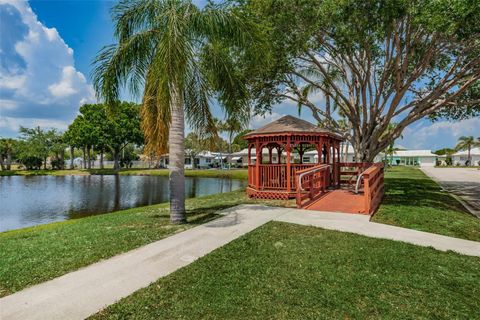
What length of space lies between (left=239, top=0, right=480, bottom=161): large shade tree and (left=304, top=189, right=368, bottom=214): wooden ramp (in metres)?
3.51

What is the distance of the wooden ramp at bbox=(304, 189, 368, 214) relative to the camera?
894 centimetres

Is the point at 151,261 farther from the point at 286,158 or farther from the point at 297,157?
the point at 297,157

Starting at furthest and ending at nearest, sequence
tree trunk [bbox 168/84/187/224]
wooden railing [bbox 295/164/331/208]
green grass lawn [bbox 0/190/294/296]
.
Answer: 1. wooden railing [bbox 295/164/331/208]
2. tree trunk [bbox 168/84/187/224]
3. green grass lawn [bbox 0/190/294/296]

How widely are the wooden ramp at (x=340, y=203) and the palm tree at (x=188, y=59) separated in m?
4.71

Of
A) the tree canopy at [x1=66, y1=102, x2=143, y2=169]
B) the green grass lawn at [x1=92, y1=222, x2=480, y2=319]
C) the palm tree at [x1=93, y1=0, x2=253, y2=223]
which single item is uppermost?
the tree canopy at [x1=66, y1=102, x2=143, y2=169]

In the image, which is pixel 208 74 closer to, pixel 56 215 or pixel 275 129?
pixel 275 129

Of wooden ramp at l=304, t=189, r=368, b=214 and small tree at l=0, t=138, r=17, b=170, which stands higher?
small tree at l=0, t=138, r=17, b=170

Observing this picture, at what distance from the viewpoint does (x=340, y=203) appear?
9836 millimetres

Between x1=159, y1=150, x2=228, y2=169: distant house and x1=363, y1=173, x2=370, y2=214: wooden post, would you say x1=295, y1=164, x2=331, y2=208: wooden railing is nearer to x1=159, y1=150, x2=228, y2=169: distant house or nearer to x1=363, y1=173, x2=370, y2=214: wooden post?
x1=363, y1=173, x2=370, y2=214: wooden post

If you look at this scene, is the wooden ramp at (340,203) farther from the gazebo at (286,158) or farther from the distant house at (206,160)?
the distant house at (206,160)

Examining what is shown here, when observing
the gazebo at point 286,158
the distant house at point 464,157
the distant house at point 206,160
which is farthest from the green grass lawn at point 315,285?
the distant house at point 464,157

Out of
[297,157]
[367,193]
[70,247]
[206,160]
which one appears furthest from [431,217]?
[206,160]

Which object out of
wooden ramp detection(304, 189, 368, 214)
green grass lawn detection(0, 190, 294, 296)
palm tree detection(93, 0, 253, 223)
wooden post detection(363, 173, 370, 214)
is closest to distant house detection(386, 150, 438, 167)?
wooden ramp detection(304, 189, 368, 214)

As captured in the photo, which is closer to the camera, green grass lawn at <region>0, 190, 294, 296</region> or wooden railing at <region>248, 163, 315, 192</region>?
green grass lawn at <region>0, 190, 294, 296</region>
